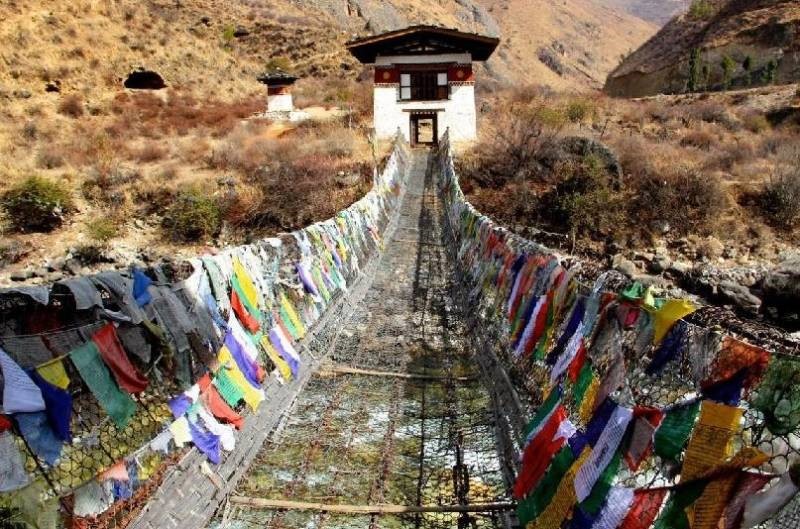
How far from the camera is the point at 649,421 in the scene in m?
3.92

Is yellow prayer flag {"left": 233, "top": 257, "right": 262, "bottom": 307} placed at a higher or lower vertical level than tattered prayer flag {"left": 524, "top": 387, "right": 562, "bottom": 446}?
higher

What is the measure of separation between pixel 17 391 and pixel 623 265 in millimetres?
17168

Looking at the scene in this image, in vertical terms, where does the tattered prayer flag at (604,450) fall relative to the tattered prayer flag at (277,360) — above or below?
above

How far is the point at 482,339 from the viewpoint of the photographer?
995 centimetres

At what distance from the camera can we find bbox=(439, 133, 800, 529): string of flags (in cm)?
330

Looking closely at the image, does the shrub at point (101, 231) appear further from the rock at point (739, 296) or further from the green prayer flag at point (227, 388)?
the rock at point (739, 296)

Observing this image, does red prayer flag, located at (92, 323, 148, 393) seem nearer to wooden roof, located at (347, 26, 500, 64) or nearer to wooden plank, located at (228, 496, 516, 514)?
wooden plank, located at (228, 496, 516, 514)

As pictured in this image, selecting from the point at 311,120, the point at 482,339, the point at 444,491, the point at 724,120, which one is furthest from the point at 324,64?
the point at 444,491

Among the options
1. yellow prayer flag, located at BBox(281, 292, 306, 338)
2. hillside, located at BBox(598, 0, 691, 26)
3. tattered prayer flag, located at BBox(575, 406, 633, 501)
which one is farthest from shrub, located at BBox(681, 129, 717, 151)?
hillside, located at BBox(598, 0, 691, 26)

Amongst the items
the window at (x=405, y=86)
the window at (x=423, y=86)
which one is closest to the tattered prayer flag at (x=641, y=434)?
the window at (x=423, y=86)

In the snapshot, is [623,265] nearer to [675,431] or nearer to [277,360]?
[277,360]

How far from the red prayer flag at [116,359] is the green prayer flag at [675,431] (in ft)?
14.3

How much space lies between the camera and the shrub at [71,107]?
33031 mm

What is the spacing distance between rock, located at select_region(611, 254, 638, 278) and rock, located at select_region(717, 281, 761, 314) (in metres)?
2.41
